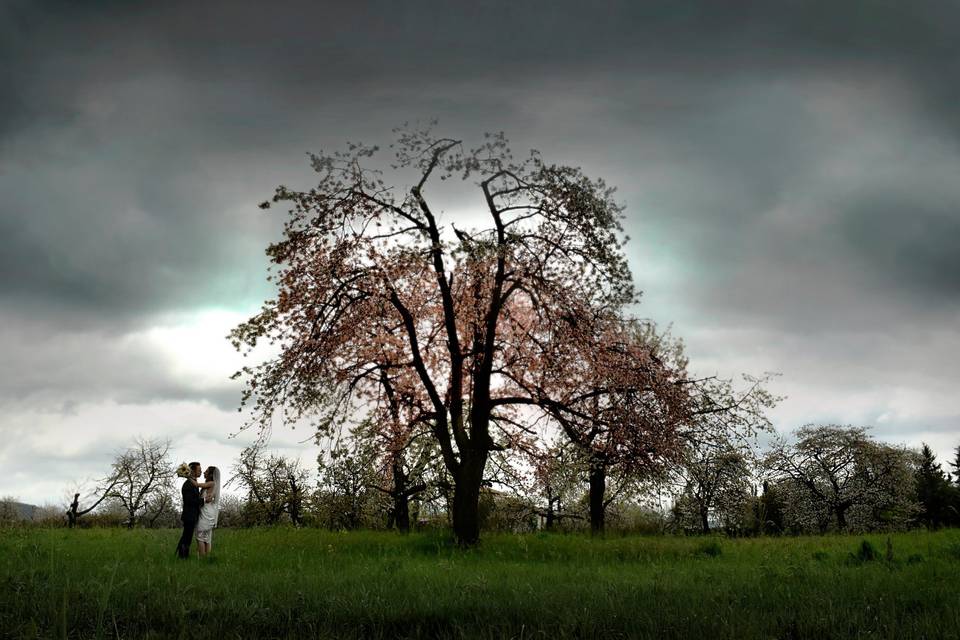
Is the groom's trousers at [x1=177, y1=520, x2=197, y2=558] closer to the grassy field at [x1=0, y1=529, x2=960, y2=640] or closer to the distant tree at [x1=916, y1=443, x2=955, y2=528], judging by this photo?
the grassy field at [x1=0, y1=529, x2=960, y2=640]

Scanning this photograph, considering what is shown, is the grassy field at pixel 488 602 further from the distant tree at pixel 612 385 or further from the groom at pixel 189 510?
the distant tree at pixel 612 385

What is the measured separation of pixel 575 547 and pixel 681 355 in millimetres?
22246

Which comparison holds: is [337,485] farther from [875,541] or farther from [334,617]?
[334,617]

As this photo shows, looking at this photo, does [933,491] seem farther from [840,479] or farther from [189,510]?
[189,510]

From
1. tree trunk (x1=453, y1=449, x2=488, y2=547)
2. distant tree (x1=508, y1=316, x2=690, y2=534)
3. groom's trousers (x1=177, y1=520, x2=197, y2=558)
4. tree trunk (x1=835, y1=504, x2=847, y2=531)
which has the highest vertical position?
distant tree (x1=508, y1=316, x2=690, y2=534)

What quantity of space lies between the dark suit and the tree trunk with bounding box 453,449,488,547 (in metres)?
7.22

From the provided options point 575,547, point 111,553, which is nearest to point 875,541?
point 575,547

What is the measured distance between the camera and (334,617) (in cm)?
751

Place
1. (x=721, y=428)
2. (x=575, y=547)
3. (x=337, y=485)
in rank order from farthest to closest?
(x=337, y=485)
(x=721, y=428)
(x=575, y=547)

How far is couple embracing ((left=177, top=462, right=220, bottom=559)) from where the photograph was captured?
1669cm

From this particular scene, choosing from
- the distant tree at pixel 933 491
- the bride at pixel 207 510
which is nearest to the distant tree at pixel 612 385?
the bride at pixel 207 510

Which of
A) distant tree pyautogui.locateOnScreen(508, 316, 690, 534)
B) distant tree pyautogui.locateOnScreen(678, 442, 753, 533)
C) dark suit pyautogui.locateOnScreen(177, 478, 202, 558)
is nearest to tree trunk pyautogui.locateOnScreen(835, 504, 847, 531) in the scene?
distant tree pyautogui.locateOnScreen(678, 442, 753, 533)

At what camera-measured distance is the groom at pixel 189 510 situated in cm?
1662

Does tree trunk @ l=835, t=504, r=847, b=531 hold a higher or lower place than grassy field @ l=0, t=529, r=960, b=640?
lower
